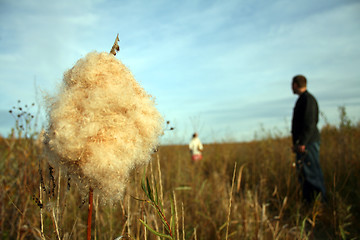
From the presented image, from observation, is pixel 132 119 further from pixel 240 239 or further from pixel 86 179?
pixel 240 239

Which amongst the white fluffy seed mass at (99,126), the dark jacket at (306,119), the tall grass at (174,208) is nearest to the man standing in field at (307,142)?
the dark jacket at (306,119)

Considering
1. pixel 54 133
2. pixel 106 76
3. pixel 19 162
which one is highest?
pixel 106 76

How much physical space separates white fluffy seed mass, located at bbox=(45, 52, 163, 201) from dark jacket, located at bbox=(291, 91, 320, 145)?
3.75m

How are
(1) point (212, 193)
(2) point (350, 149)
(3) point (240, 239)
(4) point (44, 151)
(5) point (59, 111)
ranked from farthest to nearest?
(2) point (350, 149)
(1) point (212, 193)
(3) point (240, 239)
(4) point (44, 151)
(5) point (59, 111)

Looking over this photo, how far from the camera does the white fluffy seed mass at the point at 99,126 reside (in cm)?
75

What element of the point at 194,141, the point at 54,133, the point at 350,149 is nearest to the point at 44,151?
the point at 54,133

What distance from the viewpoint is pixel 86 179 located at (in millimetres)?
825

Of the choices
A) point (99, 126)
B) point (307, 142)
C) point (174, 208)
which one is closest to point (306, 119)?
point (307, 142)

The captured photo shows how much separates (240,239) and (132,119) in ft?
7.14

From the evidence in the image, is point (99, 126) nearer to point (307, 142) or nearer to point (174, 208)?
point (174, 208)

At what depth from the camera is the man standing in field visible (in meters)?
3.89

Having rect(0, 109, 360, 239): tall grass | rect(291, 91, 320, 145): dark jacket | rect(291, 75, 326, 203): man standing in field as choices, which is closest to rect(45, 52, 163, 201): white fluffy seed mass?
rect(0, 109, 360, 239): tall grass

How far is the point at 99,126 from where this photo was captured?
0.77m

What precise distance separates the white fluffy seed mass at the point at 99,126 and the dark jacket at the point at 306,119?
3747 mm
